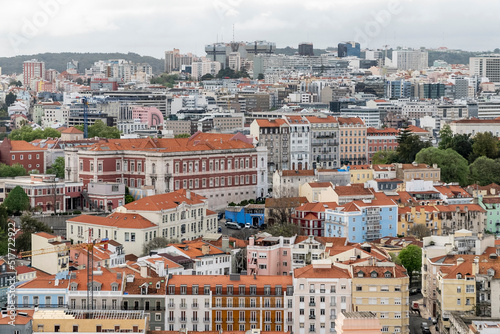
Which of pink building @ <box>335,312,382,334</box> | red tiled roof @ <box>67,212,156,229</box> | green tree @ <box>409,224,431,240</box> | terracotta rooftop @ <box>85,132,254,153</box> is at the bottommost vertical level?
green tree @ <box>409,224,431,240</box>

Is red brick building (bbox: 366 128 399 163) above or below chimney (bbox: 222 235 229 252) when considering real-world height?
above

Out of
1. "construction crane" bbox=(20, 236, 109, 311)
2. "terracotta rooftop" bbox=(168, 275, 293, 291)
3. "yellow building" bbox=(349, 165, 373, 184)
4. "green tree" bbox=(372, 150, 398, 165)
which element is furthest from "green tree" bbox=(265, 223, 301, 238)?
"green tree" bbox=(372, 150, 398, 165)

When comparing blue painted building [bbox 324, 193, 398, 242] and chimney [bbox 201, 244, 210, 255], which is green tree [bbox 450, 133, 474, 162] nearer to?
blue painted building [bbox 324, 193, 398, 242]

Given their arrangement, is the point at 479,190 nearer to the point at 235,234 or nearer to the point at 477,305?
the point at 235,234

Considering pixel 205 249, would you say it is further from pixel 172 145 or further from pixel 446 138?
pixel 446 138

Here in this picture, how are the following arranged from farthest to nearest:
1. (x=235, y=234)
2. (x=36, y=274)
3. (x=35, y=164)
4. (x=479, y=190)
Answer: (x=35, y=164), (x=479, y=190), (x=235, y=234), (x=36, y=274)

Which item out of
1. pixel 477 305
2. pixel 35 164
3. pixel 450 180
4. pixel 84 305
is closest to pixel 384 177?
pixel 450 180
